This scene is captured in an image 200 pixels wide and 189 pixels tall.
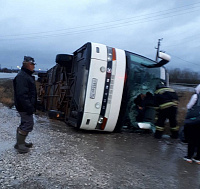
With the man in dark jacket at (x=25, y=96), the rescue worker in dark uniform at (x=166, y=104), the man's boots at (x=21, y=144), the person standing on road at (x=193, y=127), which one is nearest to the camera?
the man in dark jacket at (x=25, y=96)

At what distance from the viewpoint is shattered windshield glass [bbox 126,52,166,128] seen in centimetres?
635

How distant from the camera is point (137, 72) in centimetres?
648

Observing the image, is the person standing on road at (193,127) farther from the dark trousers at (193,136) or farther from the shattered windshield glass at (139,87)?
the shattered windshield glass at (139,87)

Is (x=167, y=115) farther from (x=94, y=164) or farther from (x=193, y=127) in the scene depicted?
(x=94, y=164)

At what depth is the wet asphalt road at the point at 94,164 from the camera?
325 cm

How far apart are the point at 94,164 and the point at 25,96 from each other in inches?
64.8

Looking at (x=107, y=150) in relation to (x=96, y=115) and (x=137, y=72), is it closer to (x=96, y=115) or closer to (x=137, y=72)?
(x=96, y=115)

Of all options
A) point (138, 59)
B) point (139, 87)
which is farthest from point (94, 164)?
point (138, 59)

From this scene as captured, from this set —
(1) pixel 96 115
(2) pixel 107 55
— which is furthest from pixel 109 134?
(2) pixel 107 55

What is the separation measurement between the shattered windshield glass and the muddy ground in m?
0.76

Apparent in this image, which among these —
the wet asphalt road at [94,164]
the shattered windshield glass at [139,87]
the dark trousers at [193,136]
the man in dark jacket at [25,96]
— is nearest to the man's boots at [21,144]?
the man in dark jacket at [25,96]

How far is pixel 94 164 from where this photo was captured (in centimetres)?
396

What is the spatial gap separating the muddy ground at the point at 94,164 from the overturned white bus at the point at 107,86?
518 mm

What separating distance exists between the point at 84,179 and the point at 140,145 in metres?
2.55
